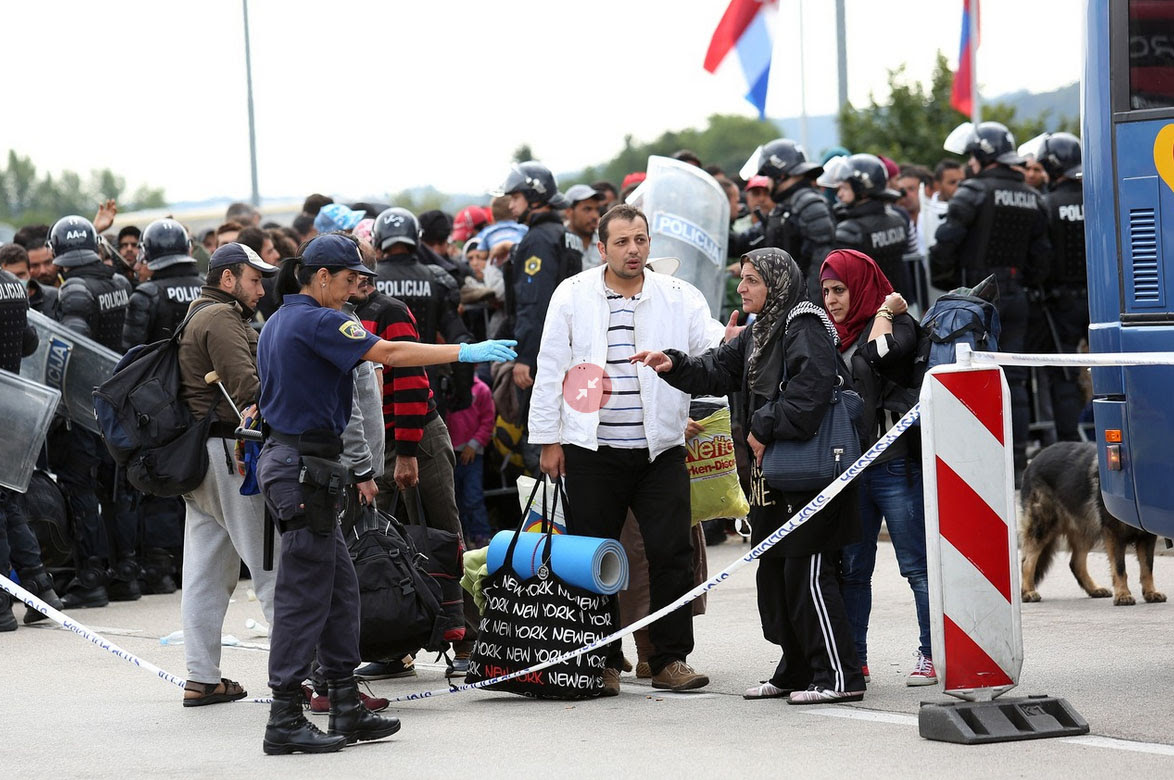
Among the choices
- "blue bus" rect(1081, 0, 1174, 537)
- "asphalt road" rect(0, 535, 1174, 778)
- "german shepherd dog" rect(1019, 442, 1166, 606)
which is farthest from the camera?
"german shepherd dog" rect(1019, 442, 1166, 606)

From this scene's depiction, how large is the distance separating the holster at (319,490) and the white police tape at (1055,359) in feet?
7.80

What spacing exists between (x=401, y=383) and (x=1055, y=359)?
3.36m

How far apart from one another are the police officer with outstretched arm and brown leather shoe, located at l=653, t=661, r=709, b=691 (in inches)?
56.4

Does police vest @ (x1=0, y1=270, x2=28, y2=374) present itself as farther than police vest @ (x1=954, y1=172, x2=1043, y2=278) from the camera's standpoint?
No

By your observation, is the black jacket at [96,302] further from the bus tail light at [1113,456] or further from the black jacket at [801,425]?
the bus tail light at [1113,456]

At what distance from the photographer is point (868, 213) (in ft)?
42.7

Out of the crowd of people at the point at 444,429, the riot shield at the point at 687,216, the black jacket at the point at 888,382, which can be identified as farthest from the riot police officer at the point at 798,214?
the black jacket at the point at 888,382

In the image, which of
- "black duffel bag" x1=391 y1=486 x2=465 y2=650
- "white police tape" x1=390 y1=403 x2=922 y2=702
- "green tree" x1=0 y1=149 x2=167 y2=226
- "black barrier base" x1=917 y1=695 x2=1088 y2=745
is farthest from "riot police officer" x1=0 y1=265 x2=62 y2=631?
"green tree" x1=0 y1=149 x2=167 y2=226

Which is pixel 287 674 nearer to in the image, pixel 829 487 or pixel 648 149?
pixel 829 487

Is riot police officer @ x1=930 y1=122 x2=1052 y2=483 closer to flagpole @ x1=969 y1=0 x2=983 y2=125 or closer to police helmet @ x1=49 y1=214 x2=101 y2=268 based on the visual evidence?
police helmet @ x1=49 y1=214 x2=101 y2=268

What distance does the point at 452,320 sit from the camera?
35.5 ft

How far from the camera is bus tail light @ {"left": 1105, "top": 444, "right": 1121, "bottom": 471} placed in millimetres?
7113

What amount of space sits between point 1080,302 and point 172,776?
Result: 10098mm

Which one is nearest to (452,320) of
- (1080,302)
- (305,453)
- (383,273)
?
(383,273)
